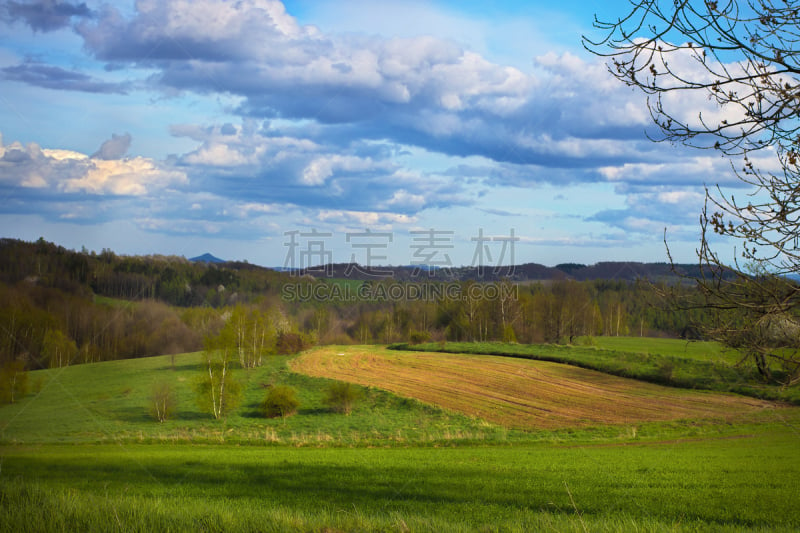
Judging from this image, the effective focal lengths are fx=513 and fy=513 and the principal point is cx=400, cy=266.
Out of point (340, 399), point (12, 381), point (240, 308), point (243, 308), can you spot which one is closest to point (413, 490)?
point (340, 399)

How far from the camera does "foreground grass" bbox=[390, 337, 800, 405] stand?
116ft

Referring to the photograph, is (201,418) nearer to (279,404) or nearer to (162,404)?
(162,404)

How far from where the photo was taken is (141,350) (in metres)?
59.2

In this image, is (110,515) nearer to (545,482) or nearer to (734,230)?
(734,230)

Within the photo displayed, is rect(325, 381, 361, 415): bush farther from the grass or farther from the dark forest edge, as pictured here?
the dark forest edge

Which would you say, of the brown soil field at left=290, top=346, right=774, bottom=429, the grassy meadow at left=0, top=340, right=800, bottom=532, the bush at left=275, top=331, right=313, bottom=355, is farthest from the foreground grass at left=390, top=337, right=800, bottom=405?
the bush at left=275, top=331, right=313, bottom=355

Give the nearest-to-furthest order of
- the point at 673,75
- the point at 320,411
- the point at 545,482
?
the point at 673,75 → the point at 545,482 → the point at 320,411

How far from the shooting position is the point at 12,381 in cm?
2833

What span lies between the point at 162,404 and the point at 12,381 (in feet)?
25.8

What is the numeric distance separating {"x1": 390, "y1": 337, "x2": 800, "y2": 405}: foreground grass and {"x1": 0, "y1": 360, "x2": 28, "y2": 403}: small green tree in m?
37.7

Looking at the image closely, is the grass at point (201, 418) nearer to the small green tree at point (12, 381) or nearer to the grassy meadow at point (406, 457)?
the grassy meadow at point (406, 457)

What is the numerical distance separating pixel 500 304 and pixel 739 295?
6692cm

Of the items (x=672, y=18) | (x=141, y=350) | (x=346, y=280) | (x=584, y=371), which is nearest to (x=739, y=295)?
(x=672, y=18)

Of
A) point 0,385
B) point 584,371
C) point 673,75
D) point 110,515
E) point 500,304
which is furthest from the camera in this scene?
point 500,304
